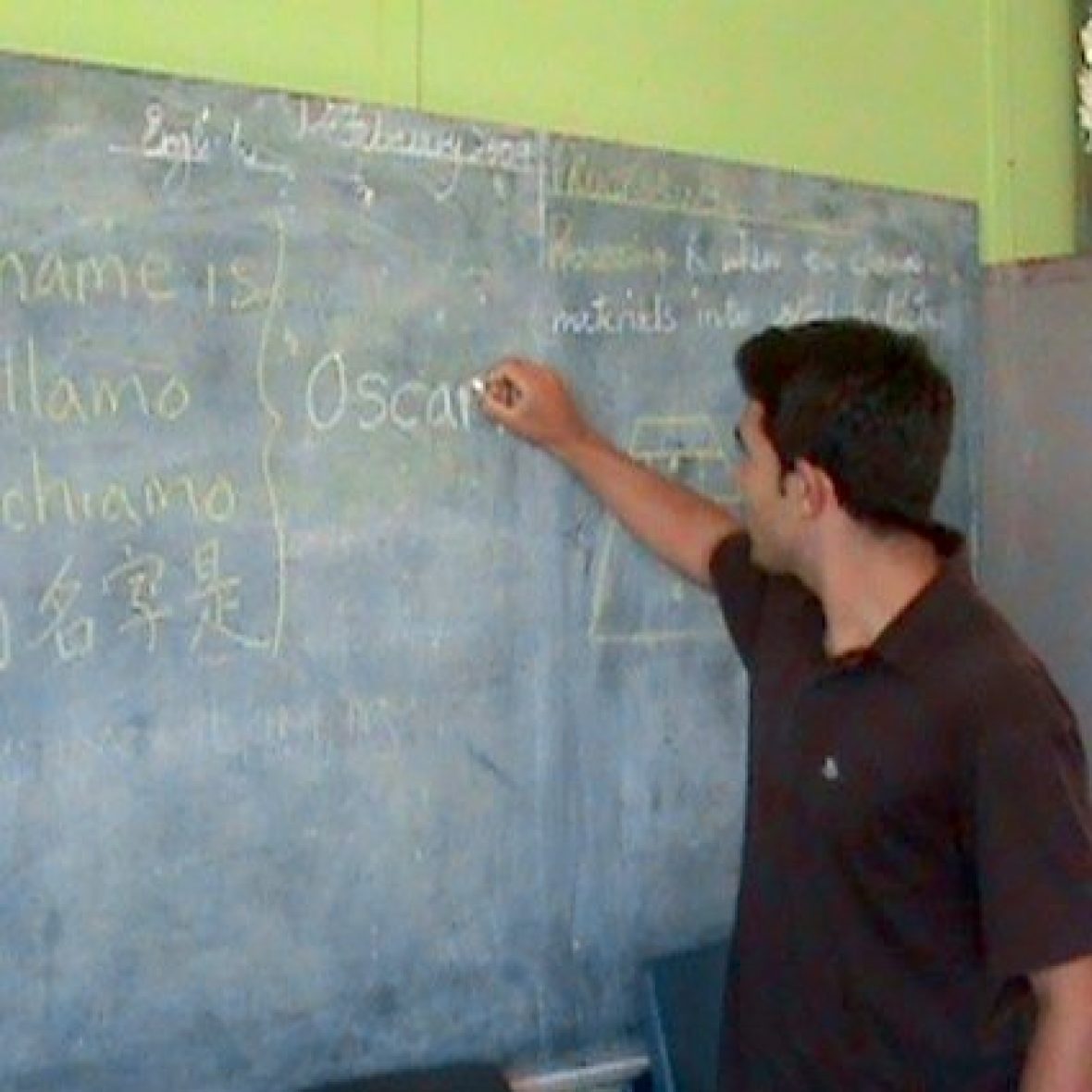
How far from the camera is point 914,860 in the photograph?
189 cm

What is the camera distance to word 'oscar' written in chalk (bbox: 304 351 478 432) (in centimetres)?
211

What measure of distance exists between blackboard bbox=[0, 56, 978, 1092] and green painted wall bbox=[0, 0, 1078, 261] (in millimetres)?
98

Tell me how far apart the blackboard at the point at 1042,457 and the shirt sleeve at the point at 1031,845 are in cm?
117

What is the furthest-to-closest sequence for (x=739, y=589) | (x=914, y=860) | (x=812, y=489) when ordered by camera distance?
(x=739, y=589) → (x=812, y=489) → (x=914, y=860)

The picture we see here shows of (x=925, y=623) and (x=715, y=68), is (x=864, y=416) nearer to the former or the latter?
(x=925, y=623)

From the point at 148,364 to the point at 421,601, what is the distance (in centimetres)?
45

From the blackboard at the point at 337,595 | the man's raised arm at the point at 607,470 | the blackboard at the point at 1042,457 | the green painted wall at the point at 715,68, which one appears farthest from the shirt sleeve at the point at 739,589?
the blackboard at the point at 1042,457

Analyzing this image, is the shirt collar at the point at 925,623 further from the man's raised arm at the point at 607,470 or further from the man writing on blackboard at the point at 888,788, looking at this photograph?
the man's raised arm at the point at 607,470

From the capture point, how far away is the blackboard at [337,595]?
6.25ft

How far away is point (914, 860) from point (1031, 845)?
141 millimetres

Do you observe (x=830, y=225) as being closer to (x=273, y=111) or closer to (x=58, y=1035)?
(x=273, y=111)

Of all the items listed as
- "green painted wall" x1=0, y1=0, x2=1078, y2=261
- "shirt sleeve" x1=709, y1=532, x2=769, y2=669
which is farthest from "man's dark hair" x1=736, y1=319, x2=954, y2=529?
"green painted wall" x1=0, y1=0, x2=1078, y2=261

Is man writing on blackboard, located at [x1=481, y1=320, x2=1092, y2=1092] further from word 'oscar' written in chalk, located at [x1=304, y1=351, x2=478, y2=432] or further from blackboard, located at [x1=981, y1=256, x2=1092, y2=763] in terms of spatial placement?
blackboard, located at [x1=981, y1=256, x2=1092, y2=763]

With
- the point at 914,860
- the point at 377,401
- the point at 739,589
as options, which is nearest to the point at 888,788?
the point at 914,860
